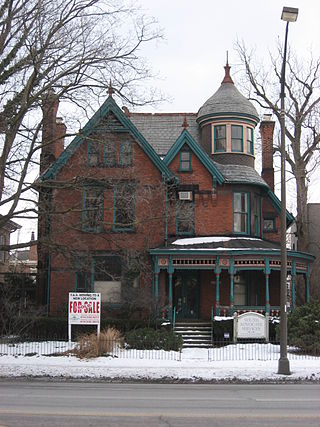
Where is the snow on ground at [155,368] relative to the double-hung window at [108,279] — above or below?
below

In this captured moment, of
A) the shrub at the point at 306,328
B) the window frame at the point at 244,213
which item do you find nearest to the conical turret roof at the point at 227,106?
the window frame at the point at 244,213

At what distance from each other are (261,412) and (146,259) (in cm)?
1699

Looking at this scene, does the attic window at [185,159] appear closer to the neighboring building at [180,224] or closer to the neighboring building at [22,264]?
the neighboring building at [180,224]

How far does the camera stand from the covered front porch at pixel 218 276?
2634cm

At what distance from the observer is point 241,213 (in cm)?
2950

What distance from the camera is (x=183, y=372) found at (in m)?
18.5

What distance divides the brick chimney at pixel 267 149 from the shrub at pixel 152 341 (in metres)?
13.2

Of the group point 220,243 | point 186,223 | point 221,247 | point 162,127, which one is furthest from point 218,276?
point 162,127

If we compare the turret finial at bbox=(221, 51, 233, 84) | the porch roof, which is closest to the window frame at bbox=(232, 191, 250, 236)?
the porch roof

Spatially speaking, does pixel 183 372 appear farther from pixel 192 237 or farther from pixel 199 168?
pixel 199 168

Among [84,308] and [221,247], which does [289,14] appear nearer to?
[221,247]

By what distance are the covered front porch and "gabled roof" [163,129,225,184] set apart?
3.26m

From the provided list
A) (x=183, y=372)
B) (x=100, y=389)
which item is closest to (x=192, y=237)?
(x=183, y=372)

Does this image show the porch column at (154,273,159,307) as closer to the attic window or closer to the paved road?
the attic window
